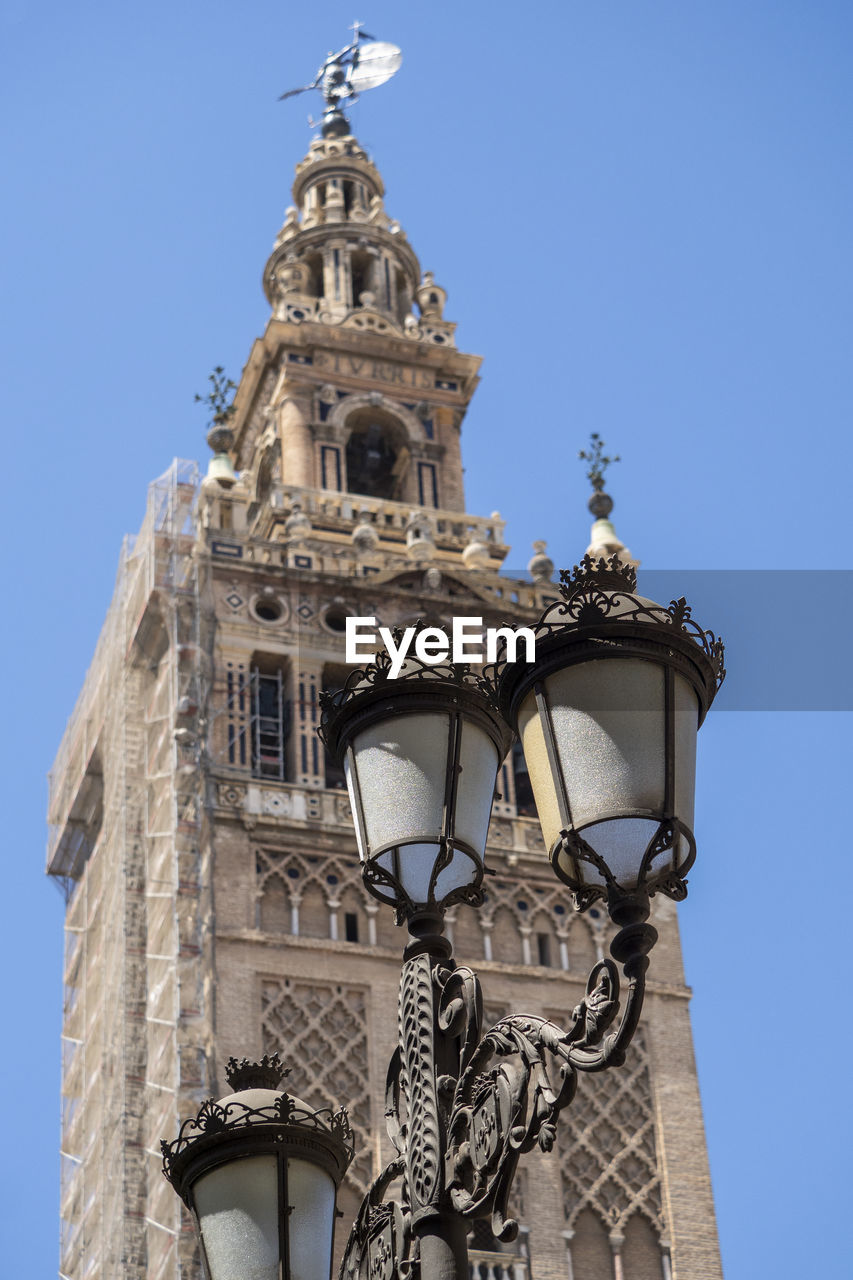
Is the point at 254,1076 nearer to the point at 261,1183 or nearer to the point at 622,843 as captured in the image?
the point at 261,1183

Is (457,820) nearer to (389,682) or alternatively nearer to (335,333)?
(389,682)

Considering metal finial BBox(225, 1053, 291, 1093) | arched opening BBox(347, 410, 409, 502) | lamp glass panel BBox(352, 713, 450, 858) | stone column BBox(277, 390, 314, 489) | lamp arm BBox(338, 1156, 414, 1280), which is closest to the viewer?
lamp arm BBox(338, 1156, 414, 1280)

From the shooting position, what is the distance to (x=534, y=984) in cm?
3061

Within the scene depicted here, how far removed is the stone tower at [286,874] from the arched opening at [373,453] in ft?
0.22

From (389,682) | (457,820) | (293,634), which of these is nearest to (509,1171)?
(457,820)

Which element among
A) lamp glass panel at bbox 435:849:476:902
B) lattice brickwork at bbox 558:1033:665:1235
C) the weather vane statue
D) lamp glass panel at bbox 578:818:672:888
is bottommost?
lamp glass panel at bbox 578:818:672:888

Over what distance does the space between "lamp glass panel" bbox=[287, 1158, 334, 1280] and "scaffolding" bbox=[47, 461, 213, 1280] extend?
20.2 meters

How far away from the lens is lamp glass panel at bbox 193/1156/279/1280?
24.8 ft

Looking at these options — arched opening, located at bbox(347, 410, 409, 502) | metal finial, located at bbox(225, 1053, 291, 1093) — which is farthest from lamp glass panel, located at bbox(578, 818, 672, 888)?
arched opening, located at bbox(347, 410, 409, 502)

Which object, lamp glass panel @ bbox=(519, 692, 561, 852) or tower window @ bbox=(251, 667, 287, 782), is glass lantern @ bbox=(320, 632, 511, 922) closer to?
lamp glass panel @ bbox=(519, 692, 561, 852)

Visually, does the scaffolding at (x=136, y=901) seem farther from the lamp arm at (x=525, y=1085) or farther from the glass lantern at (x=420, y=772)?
the lamp arm at (x=525, y=1085)

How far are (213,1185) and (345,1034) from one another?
70.7ft

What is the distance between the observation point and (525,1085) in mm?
6348

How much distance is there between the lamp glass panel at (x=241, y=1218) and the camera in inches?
298
